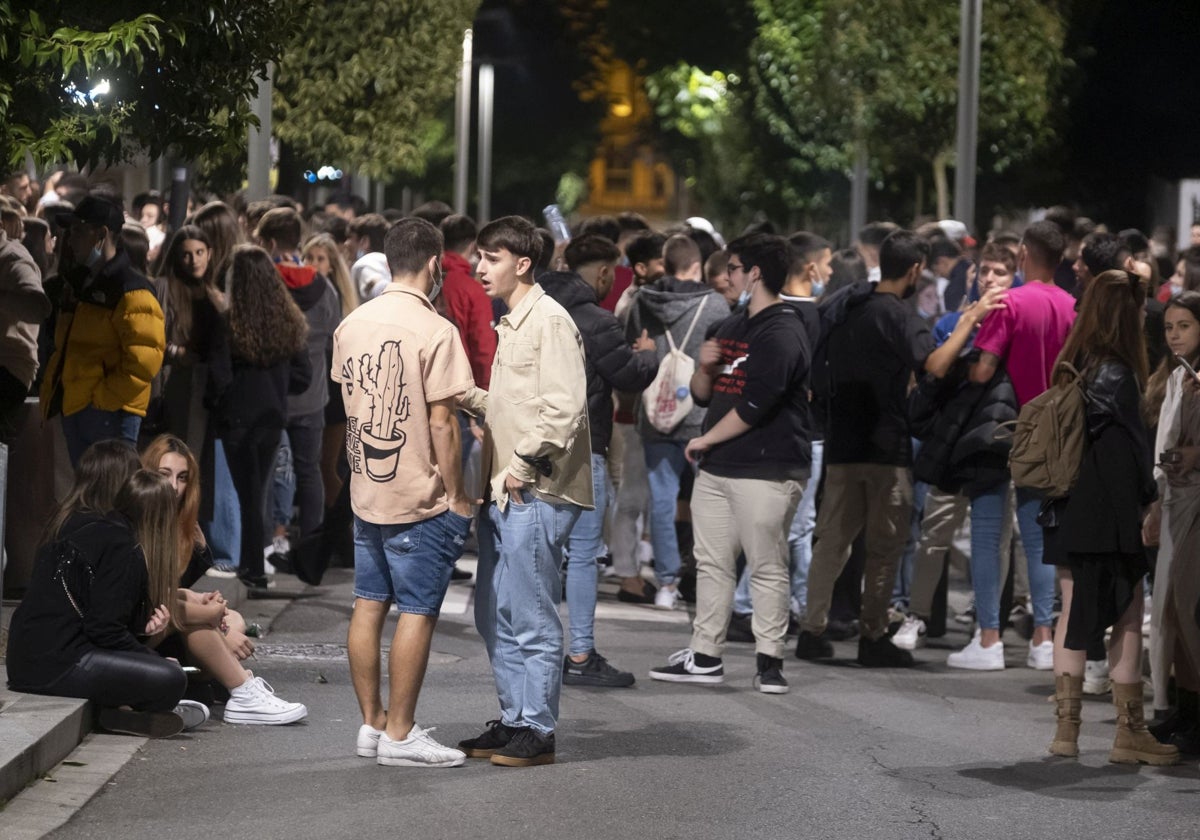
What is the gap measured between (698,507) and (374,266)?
457 cm

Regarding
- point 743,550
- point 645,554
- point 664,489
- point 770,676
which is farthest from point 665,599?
point 770,676

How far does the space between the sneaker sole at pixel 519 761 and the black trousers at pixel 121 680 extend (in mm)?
1212

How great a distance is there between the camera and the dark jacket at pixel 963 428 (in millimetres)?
10344

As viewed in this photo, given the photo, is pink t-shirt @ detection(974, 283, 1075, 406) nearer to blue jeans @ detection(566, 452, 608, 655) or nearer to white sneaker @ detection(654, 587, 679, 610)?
blue jeans @ detection(566, 452, 608, 655)

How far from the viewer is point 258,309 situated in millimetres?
11117

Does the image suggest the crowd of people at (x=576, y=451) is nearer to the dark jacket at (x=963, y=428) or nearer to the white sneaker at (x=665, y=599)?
the dark jacket at (x=963, y=428)

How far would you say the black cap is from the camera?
10.1 meters

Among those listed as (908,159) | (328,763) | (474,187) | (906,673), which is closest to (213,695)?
(328,763)

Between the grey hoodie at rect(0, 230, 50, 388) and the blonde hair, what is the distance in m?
2.13

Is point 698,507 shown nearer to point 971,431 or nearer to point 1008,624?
point 971,431

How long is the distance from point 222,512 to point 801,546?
3.22 meters

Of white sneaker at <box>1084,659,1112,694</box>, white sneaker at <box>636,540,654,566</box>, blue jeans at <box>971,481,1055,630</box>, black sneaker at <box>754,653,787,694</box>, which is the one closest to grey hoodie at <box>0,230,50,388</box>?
black sneaker at <box>754,653,787,694</box>

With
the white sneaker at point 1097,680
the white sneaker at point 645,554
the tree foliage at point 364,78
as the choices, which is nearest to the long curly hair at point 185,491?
the white sneaker at point 1097,680

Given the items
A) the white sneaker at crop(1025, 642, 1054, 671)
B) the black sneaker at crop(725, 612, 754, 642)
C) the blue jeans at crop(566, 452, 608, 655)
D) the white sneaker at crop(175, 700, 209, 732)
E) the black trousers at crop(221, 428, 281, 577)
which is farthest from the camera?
the black trousers at crop(221, 428, 281, 577)
